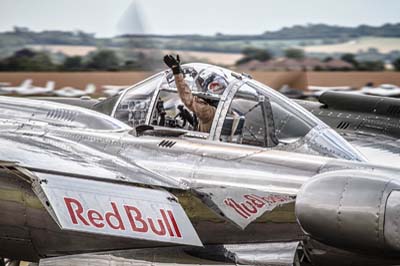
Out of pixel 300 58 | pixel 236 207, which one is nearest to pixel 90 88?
pixel 300 58

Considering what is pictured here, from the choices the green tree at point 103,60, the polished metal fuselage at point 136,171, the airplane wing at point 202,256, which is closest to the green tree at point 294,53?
the green tree at point 103,60

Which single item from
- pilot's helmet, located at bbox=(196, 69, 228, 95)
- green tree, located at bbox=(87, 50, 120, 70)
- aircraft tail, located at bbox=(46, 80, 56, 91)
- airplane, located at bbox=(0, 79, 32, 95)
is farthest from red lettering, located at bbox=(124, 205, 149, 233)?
green tree, located at bbox=(87, 50, 120, 70)

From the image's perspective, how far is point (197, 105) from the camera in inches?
485

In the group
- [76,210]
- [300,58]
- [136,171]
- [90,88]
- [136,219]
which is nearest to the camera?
[136,219]

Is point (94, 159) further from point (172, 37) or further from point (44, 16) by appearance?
point (44, 16)

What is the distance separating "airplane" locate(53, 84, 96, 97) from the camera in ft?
116

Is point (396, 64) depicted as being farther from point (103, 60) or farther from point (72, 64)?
point (72, 64)

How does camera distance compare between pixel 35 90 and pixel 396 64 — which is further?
pixel 396 64

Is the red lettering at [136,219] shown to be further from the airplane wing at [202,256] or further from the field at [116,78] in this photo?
the field at [116,78]

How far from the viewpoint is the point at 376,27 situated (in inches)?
1690

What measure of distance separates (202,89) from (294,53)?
80.6 ft

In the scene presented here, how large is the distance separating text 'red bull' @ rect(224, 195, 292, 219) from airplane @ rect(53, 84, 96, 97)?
82.5 feet

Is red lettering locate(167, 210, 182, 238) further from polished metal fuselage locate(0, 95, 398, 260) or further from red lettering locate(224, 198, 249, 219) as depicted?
red lettering locate(224, 198, 249, 219)

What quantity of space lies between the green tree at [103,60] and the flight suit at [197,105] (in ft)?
82.2
